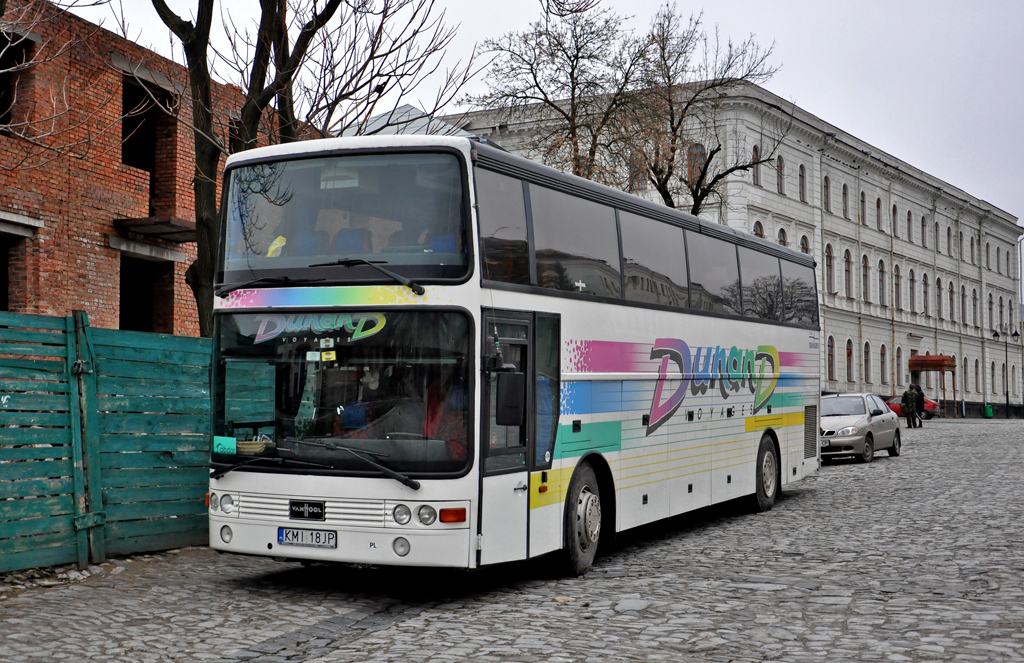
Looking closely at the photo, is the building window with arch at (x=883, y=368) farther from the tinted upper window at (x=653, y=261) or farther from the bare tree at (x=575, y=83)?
the tinted upper window at (x=653, y=261)

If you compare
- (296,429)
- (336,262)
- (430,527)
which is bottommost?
(430,527)

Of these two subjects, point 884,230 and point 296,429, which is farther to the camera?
point 884,230

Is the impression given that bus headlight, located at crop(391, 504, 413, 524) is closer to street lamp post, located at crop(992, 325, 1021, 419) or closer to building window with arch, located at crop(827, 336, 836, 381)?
building window with arch, located at crop(827, 336, 836, 381)

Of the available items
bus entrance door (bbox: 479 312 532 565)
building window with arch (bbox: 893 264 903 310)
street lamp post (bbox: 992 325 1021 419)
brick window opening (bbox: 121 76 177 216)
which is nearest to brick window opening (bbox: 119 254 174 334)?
brick window opening (bbox: 121 76 177 216)

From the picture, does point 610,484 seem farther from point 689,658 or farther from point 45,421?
point 45,421

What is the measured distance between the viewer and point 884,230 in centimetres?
6575

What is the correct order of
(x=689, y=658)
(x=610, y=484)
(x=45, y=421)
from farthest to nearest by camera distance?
1. (x=610, y=484)
2. (x=45, y=421)
3. (x=689, y=658)

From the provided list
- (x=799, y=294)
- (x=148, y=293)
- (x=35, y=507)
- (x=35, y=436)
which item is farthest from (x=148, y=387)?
(x=148, y=293)

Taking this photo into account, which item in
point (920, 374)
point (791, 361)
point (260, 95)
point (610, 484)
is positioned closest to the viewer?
point (610, 484)

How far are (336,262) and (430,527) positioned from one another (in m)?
2.22

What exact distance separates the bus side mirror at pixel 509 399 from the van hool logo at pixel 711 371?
138 inches

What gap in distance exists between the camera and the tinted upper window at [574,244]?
9992mm

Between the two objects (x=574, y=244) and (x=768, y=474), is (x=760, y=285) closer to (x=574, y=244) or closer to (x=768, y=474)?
(x=768, y=474)

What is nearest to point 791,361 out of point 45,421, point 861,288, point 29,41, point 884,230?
point 45,421
